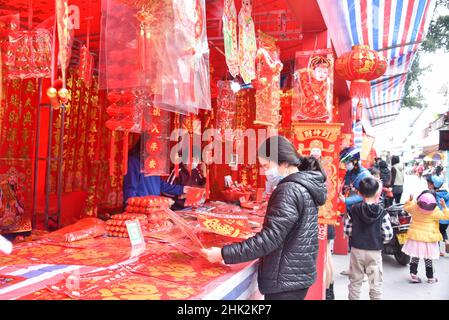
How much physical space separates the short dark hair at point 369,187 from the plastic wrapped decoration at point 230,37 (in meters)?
1.84

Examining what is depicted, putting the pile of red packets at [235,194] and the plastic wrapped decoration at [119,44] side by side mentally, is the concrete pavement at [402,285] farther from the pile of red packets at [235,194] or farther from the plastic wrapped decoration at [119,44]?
the plastic wrapped decoration at [119,44]

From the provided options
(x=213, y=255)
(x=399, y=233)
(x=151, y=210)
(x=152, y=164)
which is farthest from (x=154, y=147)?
(x=399, y=233)

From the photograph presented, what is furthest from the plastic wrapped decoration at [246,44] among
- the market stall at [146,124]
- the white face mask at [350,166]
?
the white face mask at [350,166]

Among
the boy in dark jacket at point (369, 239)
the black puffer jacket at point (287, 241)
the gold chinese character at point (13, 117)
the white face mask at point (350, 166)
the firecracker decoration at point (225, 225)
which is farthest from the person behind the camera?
the white face mask at point (350, 166)

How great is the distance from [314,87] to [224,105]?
1752mm

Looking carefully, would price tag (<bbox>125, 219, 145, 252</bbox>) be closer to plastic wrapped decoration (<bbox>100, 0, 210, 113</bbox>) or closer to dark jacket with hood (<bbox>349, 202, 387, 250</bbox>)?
plastic wrapped decoration (<bbox>100, 0, 210, 113</bbox>)

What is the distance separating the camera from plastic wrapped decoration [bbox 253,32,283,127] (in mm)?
3414

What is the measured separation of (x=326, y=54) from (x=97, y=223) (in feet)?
7.85

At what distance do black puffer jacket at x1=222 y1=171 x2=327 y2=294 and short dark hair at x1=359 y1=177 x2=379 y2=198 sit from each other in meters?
1.91

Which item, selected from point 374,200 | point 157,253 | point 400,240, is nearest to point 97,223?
point 157,253

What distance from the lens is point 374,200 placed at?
150 inches

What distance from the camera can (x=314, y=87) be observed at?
343 cm

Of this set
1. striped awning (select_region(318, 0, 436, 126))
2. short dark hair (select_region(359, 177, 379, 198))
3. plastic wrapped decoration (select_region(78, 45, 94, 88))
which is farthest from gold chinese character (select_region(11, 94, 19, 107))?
short dark hair (select_region(359, 177, 379, 198))

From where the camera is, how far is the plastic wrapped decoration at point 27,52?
8.29 ft
